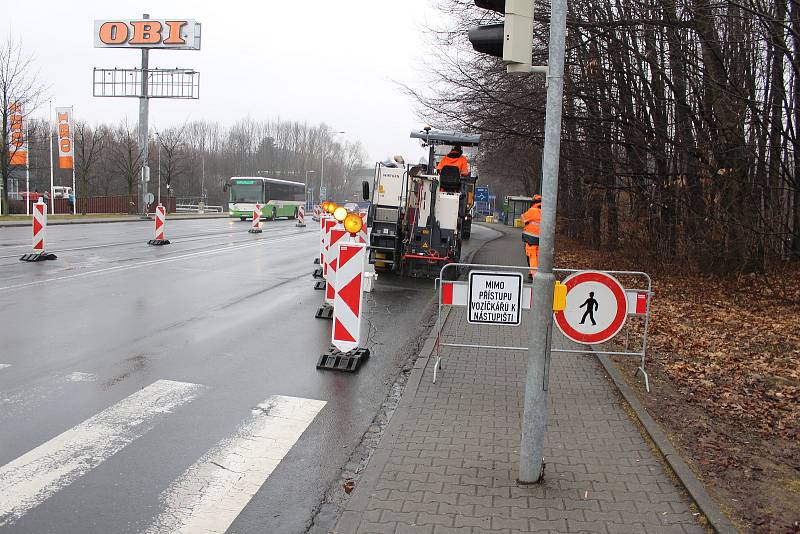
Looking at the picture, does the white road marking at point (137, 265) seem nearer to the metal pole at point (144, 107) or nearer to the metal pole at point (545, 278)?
the metal pole at point (545, 278)

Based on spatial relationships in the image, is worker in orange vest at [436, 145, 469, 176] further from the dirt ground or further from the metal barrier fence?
the dirt ground

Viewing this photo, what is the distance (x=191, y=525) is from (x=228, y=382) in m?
3.09

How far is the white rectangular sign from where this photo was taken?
22.1 ft

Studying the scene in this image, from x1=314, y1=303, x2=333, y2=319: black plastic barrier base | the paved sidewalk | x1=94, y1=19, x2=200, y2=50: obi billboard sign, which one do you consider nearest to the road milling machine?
x1=314, y1=303, x2=333, y2=319: black plastic barrier base

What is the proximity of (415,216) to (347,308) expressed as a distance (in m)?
8.91

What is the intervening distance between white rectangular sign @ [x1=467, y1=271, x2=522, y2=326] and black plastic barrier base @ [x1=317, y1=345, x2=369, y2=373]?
5.68 ft

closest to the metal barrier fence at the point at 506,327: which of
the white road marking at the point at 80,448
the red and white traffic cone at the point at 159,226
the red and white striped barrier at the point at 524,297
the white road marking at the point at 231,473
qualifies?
the red and white striped barrier at the point at 524,297

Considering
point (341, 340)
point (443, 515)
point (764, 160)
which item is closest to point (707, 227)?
point (764, 160)

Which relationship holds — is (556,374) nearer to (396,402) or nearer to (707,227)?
(396,402)

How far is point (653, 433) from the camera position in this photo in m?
5.64

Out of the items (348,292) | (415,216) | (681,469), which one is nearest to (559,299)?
(681,469)

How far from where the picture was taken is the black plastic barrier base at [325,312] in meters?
10.8

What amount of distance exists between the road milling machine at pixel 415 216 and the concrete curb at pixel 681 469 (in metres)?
9.52

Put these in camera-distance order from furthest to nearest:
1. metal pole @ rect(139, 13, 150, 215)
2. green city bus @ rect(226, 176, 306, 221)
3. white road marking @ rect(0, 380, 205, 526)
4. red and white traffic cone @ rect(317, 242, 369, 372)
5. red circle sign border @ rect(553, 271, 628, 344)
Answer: green city bus @ rect(226, 176, 306, 221), metal pole @ rect(139, 13, 150, 215), red and white traffic cone @ rect(317, 242, 369, 372), red circle sign border @ rect(553, 271, 628, 344), white road marking @ rect(0, 380, 205, 526)
